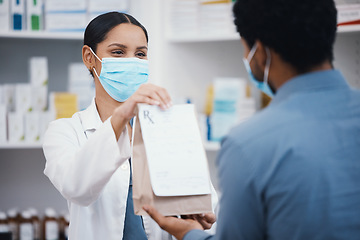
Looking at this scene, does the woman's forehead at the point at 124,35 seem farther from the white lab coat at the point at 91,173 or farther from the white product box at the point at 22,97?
the white product box at the point at 22,97

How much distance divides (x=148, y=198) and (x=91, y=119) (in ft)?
1.74

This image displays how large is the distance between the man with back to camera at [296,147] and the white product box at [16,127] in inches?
74.6

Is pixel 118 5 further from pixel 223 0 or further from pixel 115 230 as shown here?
pixel 115 230

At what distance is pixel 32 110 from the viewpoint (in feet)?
8.41

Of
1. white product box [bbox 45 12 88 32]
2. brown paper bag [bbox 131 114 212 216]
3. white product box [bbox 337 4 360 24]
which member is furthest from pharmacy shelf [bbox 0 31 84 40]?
brown paper bag [bbox 131 114 212 216]

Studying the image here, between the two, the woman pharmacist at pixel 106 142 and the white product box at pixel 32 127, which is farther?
the white product box at pixel 32 127

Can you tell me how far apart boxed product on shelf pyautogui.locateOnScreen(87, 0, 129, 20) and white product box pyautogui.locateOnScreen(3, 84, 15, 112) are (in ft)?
2.06

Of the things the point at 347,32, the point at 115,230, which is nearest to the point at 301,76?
the point at 115,230

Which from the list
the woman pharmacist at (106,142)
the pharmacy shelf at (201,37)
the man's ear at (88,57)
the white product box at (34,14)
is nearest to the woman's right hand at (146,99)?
the woman pharmacist at (106,142)

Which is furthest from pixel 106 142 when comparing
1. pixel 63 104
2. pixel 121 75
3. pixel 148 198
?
pixel 63 104

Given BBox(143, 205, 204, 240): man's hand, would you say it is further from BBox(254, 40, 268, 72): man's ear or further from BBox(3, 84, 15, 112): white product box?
BBox(3, 84, 15, 112): white product box

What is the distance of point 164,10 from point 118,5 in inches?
11.4

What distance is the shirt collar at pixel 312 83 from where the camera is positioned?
0.86m

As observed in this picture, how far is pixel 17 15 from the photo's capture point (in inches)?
102
